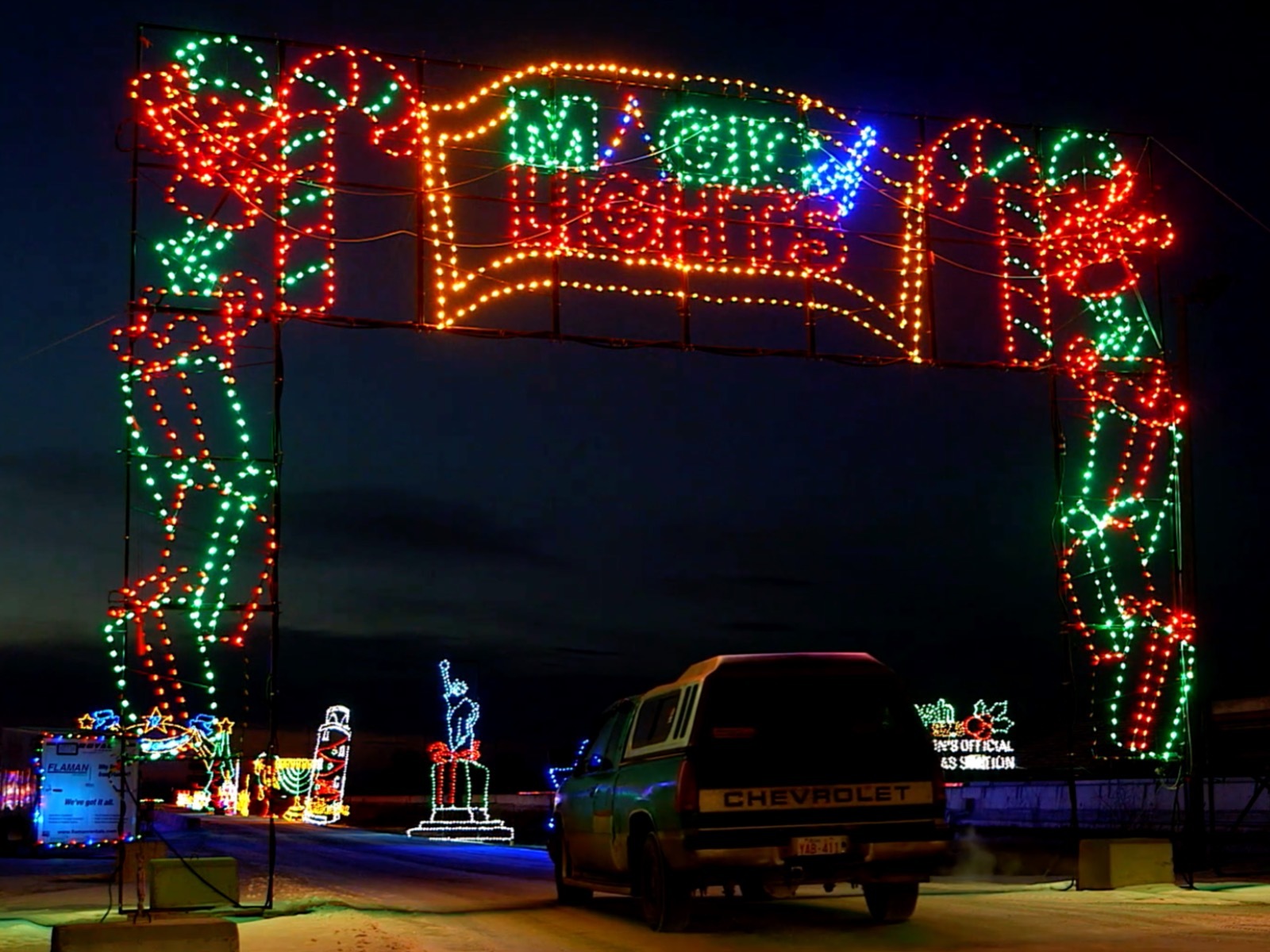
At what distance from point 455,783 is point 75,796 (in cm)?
1378

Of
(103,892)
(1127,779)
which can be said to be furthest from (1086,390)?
(1127,779)

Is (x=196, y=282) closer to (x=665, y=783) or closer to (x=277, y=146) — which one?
(x=277, y=146)

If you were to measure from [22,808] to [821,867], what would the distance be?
31884 millimetres

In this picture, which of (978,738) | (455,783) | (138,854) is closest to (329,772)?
(455,783)

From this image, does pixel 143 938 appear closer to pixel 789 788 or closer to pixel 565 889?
pixel 789 788

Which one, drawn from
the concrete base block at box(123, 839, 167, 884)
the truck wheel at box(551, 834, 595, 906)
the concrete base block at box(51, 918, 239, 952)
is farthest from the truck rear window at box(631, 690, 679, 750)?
the concrete base block at box(123, 839, 167, 884)

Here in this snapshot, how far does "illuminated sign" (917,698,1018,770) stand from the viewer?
82625 mm

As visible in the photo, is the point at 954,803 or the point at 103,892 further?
the point at 954,803

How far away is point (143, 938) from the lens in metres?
10.5

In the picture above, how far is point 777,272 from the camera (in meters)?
18.9

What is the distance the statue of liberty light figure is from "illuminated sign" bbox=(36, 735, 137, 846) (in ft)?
34.1

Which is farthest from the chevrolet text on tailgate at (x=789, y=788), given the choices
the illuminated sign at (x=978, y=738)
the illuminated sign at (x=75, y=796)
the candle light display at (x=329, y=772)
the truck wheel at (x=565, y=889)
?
the illuminated sign at (x=978, y=738)

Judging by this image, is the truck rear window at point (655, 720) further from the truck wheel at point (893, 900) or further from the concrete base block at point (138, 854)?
the concrete base block at point (138, 854)

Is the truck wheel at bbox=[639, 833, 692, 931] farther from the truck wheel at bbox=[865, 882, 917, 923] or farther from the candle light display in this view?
the candle light display
